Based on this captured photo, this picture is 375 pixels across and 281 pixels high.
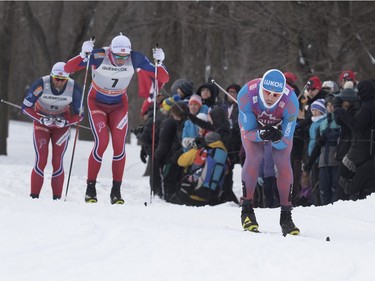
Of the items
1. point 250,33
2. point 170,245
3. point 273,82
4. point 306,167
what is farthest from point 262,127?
point 250,33

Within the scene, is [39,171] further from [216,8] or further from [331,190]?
[216,8]

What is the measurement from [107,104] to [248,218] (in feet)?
10.7

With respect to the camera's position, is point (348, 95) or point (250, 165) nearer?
point (250, 165)

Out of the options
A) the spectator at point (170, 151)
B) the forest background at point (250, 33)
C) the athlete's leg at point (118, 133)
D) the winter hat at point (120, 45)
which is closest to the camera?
the winter hat at point (120, 45)

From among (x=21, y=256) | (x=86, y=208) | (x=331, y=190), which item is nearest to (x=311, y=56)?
(x=331, y=190)

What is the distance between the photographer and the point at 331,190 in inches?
455

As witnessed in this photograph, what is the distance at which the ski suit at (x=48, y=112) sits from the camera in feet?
37.2

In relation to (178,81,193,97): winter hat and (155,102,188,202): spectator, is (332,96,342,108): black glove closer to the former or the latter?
(155,102,188,202): spectator

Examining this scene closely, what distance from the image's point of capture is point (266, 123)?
26.1ft

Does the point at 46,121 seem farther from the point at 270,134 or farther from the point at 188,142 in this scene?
the point at 270,134

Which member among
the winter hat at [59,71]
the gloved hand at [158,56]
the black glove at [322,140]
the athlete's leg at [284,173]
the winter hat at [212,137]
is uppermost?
the gloved hand at [158,56]

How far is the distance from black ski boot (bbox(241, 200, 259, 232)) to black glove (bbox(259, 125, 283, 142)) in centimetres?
70

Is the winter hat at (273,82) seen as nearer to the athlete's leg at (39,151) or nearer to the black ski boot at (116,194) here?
the black ski boot at (116,194)

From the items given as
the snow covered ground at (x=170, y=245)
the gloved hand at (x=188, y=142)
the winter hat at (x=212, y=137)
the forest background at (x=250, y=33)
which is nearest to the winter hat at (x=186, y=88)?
the gloved hand at (x=188, y=142)
